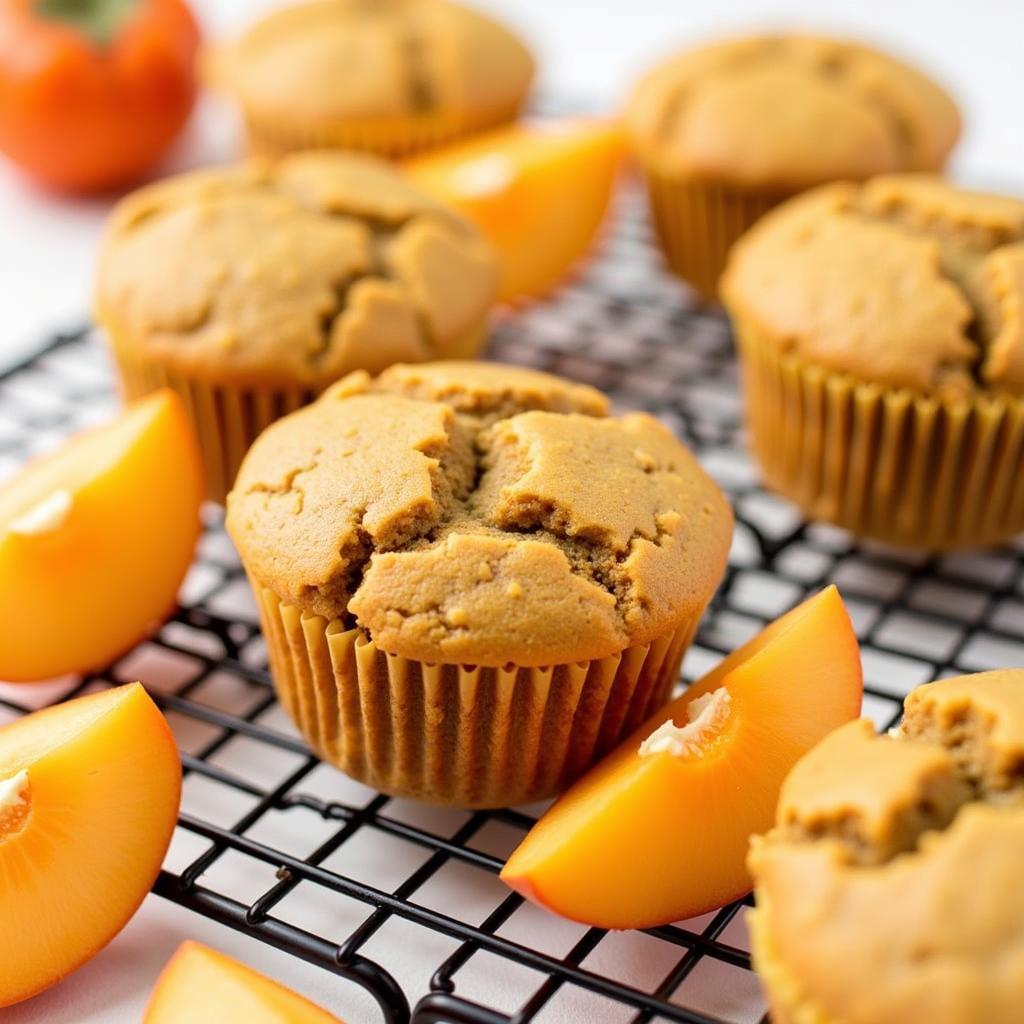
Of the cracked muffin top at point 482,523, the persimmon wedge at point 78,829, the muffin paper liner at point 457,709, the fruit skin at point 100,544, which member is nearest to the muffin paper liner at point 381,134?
the fruit skin at point 100,544

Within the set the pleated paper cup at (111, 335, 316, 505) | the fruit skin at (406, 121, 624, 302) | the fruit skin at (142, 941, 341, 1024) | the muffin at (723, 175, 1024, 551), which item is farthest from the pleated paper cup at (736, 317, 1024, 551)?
the fruit skin at (142, 941, 341, 1024)

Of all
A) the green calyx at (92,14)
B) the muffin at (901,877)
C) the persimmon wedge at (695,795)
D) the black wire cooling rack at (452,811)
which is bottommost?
the black wire cooling rack at (452,811)

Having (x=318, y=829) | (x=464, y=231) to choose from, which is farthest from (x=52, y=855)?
(x=464, y=231)

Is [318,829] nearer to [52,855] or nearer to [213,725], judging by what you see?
[213,725]

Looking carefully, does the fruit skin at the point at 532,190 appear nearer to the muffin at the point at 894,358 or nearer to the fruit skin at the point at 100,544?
the muffin at the point at 894,358

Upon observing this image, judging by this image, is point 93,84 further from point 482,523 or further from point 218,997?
point 218,997

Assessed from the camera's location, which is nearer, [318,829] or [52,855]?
[52,855]

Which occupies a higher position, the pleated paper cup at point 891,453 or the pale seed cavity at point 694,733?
the pale seed cavity at point 694,733

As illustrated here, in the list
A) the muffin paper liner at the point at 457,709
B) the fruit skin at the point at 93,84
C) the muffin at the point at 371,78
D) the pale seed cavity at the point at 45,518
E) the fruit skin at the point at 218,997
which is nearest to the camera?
the fruit skin at the point at 218,997
